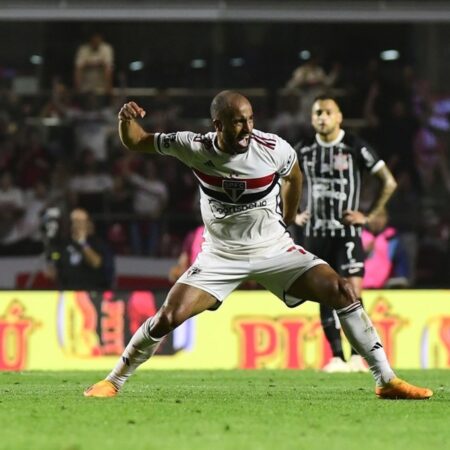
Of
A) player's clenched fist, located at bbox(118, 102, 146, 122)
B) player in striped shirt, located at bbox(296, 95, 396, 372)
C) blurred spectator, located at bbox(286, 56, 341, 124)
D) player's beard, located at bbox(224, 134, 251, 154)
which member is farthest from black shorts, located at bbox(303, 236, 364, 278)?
blurred spectator, located at bbox(286, 56, 341, 124)

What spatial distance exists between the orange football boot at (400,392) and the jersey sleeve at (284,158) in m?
1.52

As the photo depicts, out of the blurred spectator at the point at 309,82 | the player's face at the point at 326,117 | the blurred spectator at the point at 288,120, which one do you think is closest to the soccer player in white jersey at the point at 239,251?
the player's face at the point at 326,117

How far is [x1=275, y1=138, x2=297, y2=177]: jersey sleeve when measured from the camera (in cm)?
878

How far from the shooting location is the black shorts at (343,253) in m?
12.0

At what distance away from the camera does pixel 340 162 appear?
12.0 m

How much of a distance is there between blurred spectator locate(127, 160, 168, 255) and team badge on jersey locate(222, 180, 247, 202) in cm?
915

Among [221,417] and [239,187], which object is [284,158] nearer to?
[239,187]

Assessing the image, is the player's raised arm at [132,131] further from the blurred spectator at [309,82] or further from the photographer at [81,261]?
the blurred spectator at [309,82]

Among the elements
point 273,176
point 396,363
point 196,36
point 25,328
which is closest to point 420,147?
point 196,36

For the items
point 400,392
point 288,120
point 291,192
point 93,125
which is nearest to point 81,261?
point 93,125

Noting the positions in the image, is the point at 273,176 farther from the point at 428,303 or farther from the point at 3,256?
the point at 3,256

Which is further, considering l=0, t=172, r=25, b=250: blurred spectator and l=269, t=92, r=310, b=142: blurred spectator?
l=269, t=92, r=310, b=142: blurred spectator

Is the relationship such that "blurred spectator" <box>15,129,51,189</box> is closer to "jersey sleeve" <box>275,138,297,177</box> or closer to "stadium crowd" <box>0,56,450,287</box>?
"stadium crowd" <box>0,56,450,287</box>

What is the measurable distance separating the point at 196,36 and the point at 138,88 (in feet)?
3.62
